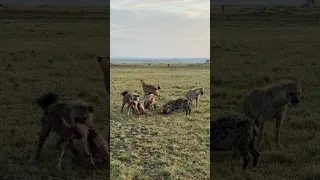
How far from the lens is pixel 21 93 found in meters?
9.83

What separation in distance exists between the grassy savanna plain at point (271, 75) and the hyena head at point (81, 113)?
1.60 metres

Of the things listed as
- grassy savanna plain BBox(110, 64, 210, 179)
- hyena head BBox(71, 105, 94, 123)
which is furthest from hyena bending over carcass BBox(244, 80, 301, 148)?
hyena head BBox(71, 105, 94, 123)

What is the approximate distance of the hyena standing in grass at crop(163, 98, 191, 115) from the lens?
789 centimetres

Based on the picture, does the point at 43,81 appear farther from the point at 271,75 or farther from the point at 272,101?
the point at 272,101

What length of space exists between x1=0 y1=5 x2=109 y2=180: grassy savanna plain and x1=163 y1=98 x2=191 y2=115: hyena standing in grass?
3.48 ft

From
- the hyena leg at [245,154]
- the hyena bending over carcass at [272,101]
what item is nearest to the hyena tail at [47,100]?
the hyena leg at [245,154]

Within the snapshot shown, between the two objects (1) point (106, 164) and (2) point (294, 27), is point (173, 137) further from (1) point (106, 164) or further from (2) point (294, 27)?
(2) point (294, 27)

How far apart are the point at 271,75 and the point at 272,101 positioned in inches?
222

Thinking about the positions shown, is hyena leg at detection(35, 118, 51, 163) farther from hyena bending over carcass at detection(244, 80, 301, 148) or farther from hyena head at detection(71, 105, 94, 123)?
hyena bending over carcass at detection(244, 80, 301, 148)

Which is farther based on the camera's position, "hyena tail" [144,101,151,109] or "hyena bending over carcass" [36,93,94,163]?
"hyena tail" [144,101,151,109]

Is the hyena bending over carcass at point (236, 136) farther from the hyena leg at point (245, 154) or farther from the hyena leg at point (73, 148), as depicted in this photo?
the hyena leg at point (73, 148)

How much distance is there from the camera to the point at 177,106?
7.82 m

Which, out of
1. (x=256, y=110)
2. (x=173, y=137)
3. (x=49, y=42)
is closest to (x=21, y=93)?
(x=173, y=137)

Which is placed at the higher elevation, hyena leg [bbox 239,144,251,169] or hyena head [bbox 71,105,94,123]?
hyena head [bbox 71,105,94,123]
